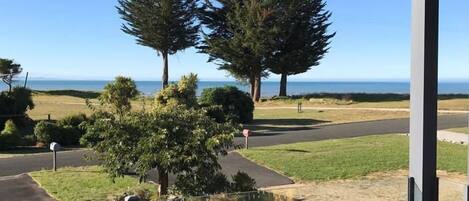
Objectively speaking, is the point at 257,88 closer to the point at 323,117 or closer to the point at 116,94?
the point at 323,117

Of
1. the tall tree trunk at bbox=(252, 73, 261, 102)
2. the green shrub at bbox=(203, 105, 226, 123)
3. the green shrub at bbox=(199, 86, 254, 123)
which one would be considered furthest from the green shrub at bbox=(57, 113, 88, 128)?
the tall tree trunk at bbox=(252, 73, 261, 102)

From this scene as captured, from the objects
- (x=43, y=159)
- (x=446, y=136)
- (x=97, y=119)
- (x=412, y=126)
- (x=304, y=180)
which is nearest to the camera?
(x=412, y=126)

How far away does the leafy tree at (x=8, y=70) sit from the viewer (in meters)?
34.8

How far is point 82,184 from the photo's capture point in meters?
11.7

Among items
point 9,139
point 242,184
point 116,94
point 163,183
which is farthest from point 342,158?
point 116,94

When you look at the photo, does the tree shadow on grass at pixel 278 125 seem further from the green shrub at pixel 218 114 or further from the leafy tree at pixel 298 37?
the leafy tree at pixel 298 37

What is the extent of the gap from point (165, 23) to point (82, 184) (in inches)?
1843

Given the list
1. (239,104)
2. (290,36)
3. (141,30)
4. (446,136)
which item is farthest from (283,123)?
(141,30)

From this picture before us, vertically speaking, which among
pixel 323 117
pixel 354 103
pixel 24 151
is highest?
pixel 354 103

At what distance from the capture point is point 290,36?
164 ft

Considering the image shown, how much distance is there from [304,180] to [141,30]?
49.0 metres

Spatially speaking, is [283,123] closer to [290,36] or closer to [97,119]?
[97,119]

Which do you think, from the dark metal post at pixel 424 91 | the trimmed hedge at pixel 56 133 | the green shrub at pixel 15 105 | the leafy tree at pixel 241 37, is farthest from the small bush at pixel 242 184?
the leafy tree at pixel 241 37

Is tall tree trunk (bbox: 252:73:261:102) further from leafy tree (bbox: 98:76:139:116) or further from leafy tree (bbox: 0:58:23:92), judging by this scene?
leafy tree (bbox: 98:76:139:116)
